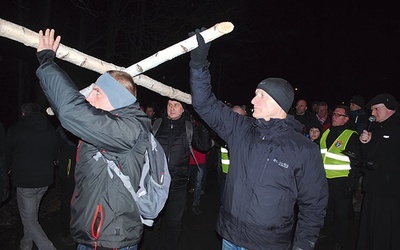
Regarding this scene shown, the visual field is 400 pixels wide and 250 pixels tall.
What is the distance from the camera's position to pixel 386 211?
4.60 meters

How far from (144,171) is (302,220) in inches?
55.5

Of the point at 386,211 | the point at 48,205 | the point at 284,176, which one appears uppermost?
the point at 284,176

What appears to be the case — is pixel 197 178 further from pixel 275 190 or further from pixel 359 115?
pixel 275 190

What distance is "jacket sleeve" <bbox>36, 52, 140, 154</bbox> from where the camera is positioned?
218cm

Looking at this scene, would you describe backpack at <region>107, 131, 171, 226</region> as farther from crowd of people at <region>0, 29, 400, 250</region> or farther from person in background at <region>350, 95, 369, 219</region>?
person in background at <region>350, 95, 369, 219</region>

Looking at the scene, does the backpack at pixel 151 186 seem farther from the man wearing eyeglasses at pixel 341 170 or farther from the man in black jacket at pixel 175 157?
the man wearing eyeglasses at pixel 341 170

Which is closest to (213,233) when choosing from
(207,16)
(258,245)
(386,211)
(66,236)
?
(66,236)

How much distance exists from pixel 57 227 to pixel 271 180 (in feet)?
15.9

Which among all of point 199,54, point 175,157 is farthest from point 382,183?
point 199,54

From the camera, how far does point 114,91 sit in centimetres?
246

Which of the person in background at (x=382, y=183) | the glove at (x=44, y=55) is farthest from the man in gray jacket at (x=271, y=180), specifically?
the person in background at (x=382, y=183)

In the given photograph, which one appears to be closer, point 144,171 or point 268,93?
point 144,171

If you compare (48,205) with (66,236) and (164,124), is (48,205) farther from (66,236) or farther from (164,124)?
(164,124)

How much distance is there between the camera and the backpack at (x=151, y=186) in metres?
2.51
